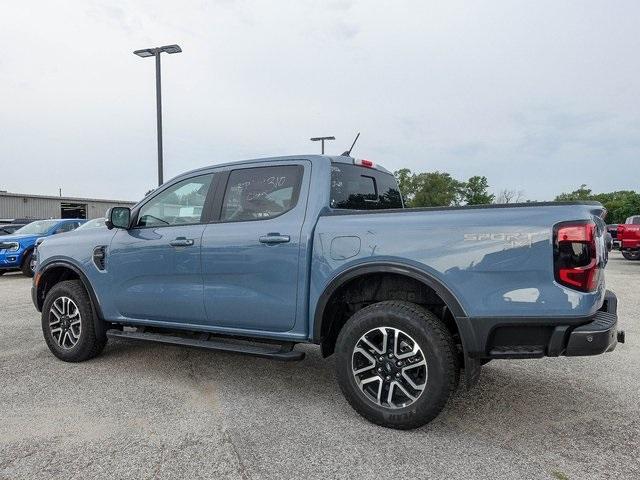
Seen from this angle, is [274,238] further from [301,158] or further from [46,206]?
[46,206]

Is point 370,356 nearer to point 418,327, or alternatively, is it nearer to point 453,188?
point 418,327

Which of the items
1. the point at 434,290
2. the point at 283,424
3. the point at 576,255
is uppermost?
the point at 576,255

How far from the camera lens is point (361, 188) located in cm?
427

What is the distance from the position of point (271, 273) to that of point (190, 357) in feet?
6.18

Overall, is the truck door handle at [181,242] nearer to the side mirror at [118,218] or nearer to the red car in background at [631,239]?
the side mirror at [118,218]

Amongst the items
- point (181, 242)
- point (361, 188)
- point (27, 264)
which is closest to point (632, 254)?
point (361, 188)

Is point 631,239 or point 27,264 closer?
point 27,264

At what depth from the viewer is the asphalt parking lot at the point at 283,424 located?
111 inches

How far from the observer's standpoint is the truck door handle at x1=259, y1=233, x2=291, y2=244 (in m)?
3.68

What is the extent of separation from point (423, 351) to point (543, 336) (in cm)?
69

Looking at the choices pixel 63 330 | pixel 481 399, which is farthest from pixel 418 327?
pixel 63 330

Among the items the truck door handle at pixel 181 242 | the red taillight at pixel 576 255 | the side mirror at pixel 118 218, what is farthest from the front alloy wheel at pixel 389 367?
the side mirror at pixel 118 218

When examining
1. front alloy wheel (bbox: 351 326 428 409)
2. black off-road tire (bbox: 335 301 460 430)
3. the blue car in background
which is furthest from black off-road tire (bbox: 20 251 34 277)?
front alloy wheel (bbox: 351 326 428 409)

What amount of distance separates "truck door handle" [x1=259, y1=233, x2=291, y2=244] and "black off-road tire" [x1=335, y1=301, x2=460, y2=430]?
2.46ft
